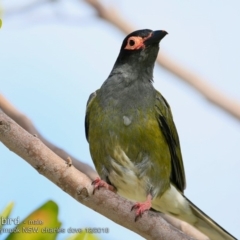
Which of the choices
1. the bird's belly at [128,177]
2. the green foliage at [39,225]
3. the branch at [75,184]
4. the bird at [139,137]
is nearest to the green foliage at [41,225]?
the green foliage at [39,225]

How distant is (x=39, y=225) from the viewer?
2969 millimetres

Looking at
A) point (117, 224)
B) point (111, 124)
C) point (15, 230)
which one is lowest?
point (15, 230)

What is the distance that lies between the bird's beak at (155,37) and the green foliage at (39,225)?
271 cm

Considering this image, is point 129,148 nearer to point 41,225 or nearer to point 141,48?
point 141,48

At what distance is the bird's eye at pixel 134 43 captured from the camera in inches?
216

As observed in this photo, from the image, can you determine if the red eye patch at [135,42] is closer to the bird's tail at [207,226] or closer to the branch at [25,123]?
the branch at [25,123]

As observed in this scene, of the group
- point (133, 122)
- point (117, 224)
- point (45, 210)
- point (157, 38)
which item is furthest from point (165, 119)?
point (45, 210)

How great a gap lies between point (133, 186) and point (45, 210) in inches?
89.1

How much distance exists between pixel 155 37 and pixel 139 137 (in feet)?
3.19

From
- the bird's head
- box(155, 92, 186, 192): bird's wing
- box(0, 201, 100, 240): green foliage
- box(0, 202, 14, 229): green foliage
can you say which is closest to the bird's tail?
box(155, 92, 186, 192): bird's wing

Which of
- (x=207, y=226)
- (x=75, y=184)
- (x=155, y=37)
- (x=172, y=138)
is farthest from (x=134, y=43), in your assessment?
(x=75, y=184)

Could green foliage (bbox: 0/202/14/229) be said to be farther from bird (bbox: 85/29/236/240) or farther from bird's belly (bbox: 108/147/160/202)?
bird's belly (bbox: 108/147/160/202)

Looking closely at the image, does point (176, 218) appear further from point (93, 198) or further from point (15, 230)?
point (15, 230)

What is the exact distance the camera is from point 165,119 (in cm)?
548
